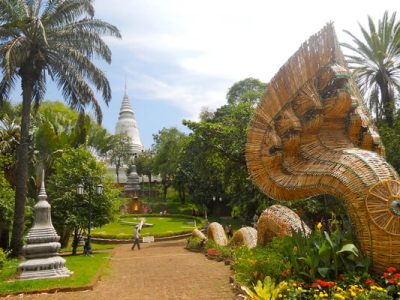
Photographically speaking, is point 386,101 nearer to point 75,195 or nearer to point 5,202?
point 75,195

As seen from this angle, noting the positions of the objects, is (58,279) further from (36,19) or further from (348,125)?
(36,19)

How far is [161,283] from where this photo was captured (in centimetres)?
991

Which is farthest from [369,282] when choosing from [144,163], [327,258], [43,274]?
[144,163]

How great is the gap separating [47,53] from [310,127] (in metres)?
11.9

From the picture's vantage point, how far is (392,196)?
5.54 meters

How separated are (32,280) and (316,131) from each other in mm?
7881

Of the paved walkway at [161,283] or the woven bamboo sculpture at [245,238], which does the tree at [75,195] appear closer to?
the paved walkway at [161,283]

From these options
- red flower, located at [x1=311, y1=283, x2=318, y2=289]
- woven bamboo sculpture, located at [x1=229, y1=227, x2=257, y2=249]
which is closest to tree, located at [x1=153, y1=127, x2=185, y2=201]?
woven bamboo sculpture, located at [x1=229, y1=227, x2=257, y2=249]

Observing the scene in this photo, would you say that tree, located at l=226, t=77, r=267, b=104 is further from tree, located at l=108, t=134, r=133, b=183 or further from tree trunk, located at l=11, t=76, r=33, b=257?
tree trunk, located at l=11, t=76, r=33, b=257

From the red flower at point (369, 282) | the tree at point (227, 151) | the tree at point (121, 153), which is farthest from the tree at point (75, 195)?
the tree at point (121, 153)

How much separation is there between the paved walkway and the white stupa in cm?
4945

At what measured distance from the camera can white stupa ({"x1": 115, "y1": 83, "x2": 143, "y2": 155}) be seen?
63.5 metres

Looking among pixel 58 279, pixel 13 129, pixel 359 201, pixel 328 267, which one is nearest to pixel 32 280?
pixel 58 279

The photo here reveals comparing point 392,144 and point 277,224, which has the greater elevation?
point 392,144
